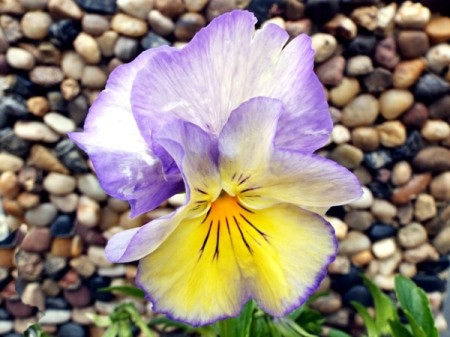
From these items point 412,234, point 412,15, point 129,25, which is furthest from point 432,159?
point 129,25

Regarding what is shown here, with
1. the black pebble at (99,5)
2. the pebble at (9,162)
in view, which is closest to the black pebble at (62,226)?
the pebble at (9,162)

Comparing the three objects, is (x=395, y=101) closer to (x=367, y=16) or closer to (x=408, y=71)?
(x=408, y=71)

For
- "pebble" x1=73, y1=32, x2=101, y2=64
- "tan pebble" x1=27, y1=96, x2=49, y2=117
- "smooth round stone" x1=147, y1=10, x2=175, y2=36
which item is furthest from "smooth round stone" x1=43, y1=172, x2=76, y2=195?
"smooth round stone" x1=147, y1=10, x2=175, y2=36

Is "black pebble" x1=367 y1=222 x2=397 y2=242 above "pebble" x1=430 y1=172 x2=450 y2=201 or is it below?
below

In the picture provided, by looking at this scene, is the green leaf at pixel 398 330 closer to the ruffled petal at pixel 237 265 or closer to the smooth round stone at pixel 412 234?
the ruffled petal at pixel 237 265

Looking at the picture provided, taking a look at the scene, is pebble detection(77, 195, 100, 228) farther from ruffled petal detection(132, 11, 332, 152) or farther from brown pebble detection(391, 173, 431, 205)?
ruffled petal detection(132, 11, 332, 152)
